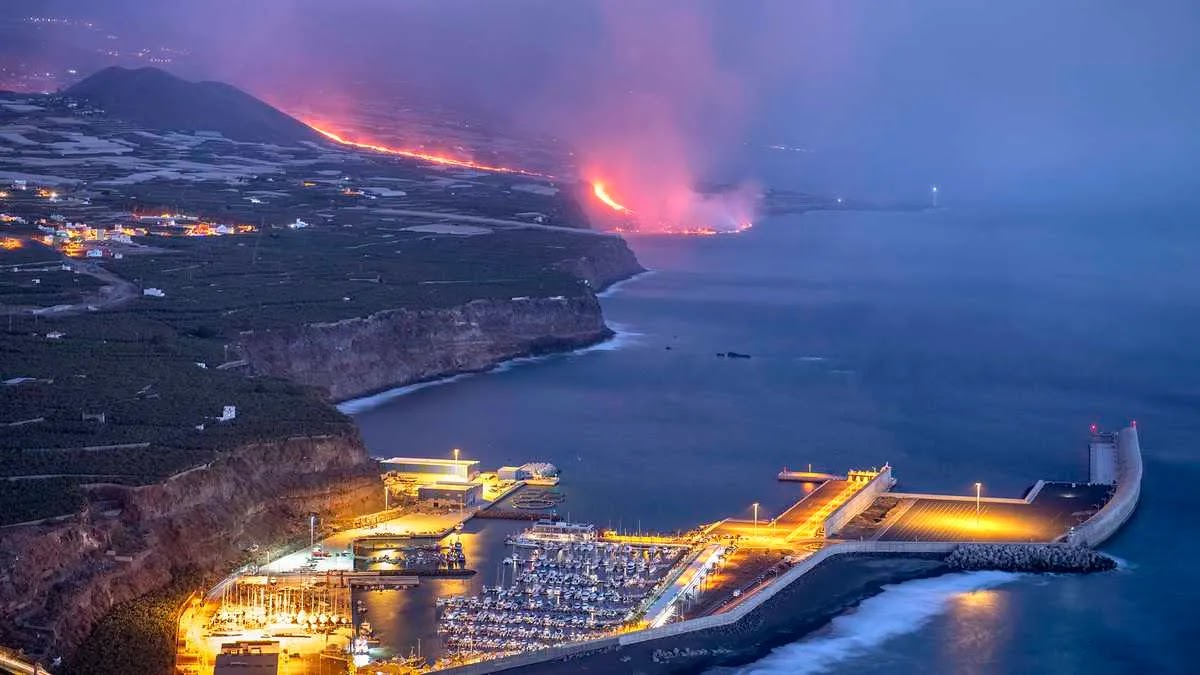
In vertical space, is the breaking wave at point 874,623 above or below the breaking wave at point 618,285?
below

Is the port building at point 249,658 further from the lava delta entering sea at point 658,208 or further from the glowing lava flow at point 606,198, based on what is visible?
the glowing lava flow at point 606,198

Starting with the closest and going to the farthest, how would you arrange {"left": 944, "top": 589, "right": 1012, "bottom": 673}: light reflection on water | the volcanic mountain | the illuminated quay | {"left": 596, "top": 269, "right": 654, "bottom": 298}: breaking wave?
the illuminated quay → {"left": 944, "top": 589, "right": 1012, "bottom": 673}: light reflection on water → {"left": 596, "top": 269, "right": 654, "bottom": 298}: breaking wave → the volcanic mountain

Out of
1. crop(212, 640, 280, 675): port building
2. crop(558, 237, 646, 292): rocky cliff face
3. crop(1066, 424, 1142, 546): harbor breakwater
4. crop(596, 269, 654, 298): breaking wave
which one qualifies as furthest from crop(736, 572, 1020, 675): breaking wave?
crop(596, 269, 654, 298): breaking wave

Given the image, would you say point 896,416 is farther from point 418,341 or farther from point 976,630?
point 976,630

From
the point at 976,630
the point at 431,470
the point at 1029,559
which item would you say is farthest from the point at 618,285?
the point at 976,630

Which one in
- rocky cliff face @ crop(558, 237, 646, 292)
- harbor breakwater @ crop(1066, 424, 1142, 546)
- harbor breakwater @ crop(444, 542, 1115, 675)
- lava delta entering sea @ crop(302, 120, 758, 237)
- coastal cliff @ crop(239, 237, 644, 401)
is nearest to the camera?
harbor breakwater @ crop(444, 542, 1115, 675)

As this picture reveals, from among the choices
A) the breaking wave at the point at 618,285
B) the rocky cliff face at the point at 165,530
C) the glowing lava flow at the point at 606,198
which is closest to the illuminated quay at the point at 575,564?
the rocky cliff face at the point at 165,530

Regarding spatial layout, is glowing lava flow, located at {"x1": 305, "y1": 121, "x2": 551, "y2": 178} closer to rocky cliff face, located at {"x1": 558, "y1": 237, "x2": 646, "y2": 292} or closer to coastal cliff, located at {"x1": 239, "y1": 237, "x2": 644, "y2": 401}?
rocky cliff face, located at {"x1": 558, "y1": 237, "x2": 646, "y2": 292}
